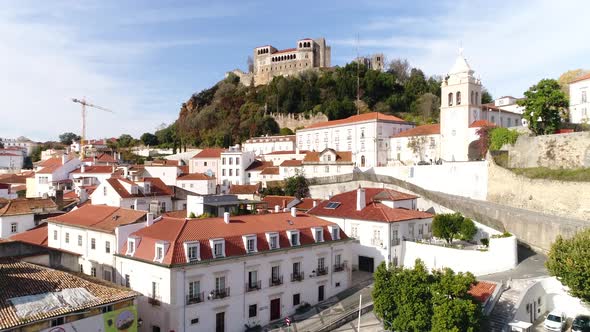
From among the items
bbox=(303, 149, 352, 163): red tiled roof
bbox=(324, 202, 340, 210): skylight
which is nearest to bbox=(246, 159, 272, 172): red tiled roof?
bbox=(303, 149, 352, 163): red tiled roof

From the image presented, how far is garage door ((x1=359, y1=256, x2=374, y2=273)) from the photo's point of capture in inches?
1131

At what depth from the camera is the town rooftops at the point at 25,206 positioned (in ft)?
109

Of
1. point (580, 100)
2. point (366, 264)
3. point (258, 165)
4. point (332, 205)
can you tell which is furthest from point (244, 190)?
point (580, 100)

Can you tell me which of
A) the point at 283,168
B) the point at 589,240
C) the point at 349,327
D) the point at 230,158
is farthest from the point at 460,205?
the point at 230,158

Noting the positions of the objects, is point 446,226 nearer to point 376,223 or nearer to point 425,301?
point 376,223

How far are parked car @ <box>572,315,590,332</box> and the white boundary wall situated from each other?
17.1 metres

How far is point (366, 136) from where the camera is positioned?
56844 mm

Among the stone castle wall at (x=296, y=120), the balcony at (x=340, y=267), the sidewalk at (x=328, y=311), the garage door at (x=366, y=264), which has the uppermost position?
the stone castle wall at (x=296, y=120)

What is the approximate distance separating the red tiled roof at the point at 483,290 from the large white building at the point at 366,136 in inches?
1312

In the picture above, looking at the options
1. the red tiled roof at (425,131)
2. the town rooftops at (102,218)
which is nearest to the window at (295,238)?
the town rooftops at (102,218)

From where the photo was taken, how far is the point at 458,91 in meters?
45.7

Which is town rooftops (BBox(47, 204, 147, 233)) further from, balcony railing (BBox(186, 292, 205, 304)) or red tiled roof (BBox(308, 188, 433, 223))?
red tiled roof (BBox(308, 188, 433, 223))

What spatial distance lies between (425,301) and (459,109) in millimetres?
31690

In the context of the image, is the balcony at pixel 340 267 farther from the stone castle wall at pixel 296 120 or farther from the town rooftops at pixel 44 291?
the stone castle wall at pixel 296 120
